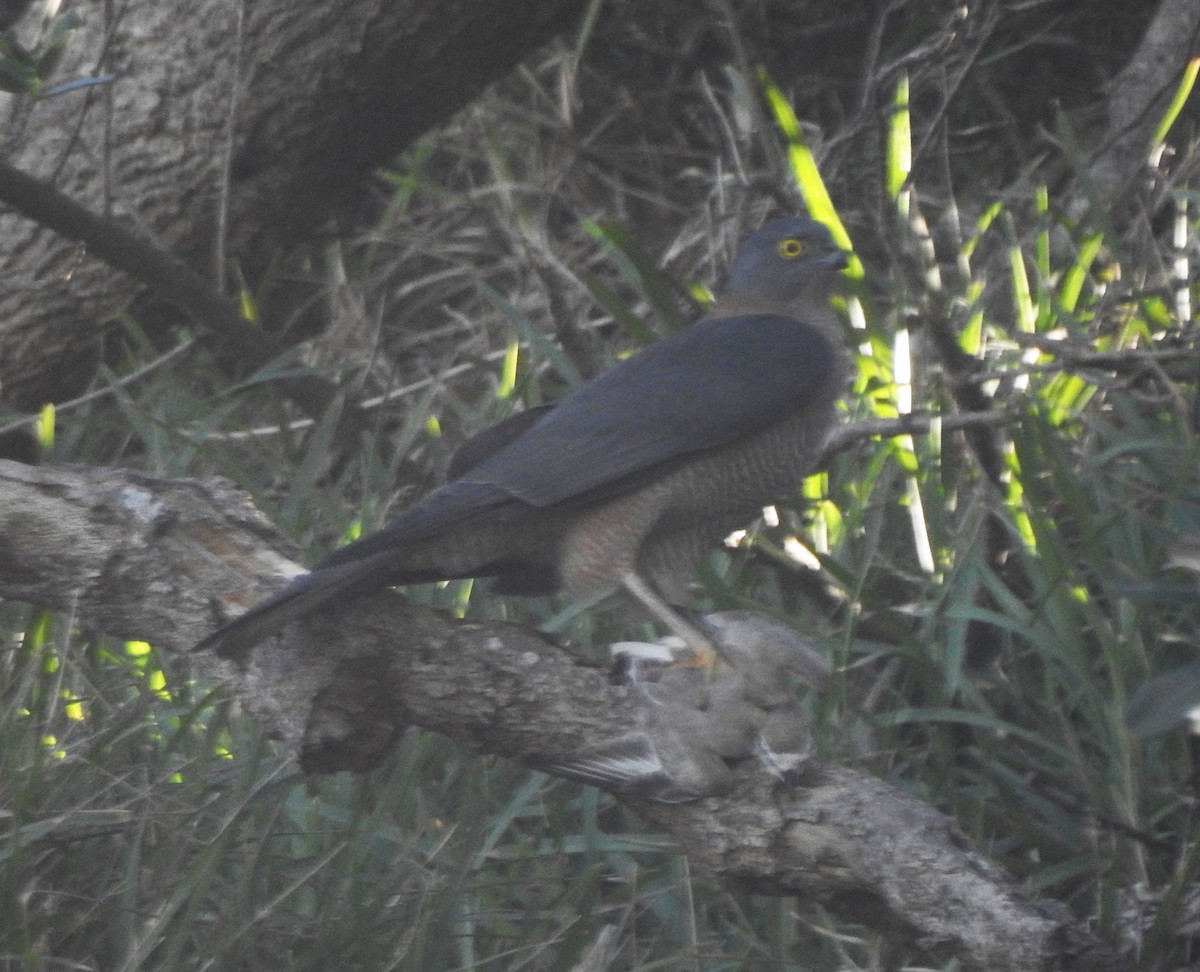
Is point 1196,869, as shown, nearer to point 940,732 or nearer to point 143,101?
point 940,732

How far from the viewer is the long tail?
2.70 meters

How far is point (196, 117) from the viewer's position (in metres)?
4.65

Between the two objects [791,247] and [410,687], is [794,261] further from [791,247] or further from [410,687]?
[410,687]

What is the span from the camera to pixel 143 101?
15.3 feet

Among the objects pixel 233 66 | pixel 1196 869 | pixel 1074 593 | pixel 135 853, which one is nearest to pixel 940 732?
pixel 1074 593

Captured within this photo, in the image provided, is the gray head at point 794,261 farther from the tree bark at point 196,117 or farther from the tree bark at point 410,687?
the tree bark at point 410,687

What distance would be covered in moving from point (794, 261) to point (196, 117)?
72.6 inches

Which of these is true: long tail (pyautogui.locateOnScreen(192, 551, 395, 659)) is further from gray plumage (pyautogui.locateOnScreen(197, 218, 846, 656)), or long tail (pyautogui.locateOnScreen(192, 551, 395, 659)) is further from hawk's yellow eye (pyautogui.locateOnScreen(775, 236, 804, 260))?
hawk's yellow eye (pyautogui.locateOnScreen(775, 236, 804, 260))

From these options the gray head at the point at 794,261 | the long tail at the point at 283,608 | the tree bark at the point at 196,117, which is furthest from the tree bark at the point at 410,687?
the tree bark at the point at 196,117

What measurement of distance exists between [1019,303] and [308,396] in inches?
82.4

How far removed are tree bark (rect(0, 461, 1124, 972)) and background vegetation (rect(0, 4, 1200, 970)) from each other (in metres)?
0.26

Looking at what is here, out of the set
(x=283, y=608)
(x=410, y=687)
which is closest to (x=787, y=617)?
(x=410, y=687)

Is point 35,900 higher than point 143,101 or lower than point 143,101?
lower

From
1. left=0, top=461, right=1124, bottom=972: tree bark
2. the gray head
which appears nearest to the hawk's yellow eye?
the gray head
